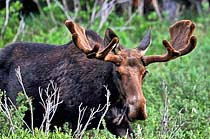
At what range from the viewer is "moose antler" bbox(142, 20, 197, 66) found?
265 inches

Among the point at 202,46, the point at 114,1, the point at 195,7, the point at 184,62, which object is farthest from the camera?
the point at 195,7

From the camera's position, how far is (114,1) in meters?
12.9

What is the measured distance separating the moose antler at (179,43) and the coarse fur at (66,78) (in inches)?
18.4

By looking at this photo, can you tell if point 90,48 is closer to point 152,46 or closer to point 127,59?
point 127,59

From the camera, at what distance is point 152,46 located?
12.5m

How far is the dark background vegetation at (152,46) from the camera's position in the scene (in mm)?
6894

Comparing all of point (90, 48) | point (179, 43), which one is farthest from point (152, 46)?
point (90, 48)

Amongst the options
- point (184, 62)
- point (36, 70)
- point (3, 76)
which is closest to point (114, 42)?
point (36, 70)

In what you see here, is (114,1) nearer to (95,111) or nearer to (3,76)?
(3,76)

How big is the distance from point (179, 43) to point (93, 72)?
913 millimetres

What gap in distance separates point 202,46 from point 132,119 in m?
5.54

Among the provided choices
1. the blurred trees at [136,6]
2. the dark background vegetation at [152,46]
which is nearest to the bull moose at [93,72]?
the dark background vegetation at [152,46]

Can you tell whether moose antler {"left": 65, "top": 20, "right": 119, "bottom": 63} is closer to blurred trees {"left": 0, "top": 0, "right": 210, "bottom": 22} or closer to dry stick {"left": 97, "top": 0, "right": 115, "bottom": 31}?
dry stick {"left": 97, "top": 0, "right": 115, "bottom": 31}

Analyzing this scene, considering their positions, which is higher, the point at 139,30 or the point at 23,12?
the point at 23,12
